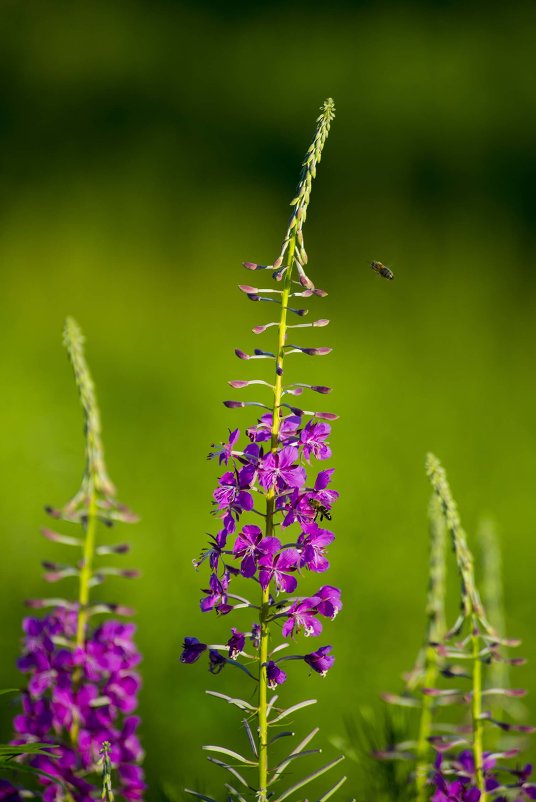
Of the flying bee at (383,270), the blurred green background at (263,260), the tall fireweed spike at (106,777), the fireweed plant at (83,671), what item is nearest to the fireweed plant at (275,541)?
the tall fireweed spike at (106,777)

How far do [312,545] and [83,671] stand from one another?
1.49 feet

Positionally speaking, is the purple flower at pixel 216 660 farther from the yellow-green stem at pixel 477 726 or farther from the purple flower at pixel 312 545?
the yellow-green stem at pixel 477 726

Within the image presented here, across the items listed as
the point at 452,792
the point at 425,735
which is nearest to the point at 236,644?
the point at 452,792

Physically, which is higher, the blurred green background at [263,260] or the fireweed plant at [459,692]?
the blurred green background at [263,260]

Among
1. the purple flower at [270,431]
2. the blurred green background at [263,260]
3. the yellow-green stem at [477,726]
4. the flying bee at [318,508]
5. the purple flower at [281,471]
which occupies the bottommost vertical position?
the yellow-green stem at [477,726]

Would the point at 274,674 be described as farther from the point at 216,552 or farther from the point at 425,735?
the point at 425,735

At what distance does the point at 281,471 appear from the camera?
1134mm

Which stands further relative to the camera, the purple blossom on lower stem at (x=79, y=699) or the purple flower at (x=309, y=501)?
the purple blossom on lower stem at (x=79, y=699)

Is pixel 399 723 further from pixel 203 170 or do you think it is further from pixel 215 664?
pixel 203 170

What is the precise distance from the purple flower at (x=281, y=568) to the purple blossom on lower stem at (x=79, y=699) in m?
0.39

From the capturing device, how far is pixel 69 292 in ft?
16.5

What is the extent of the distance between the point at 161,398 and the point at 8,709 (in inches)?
71.7

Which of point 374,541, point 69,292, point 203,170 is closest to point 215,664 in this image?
point 374,541

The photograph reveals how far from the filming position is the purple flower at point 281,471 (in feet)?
3.69
